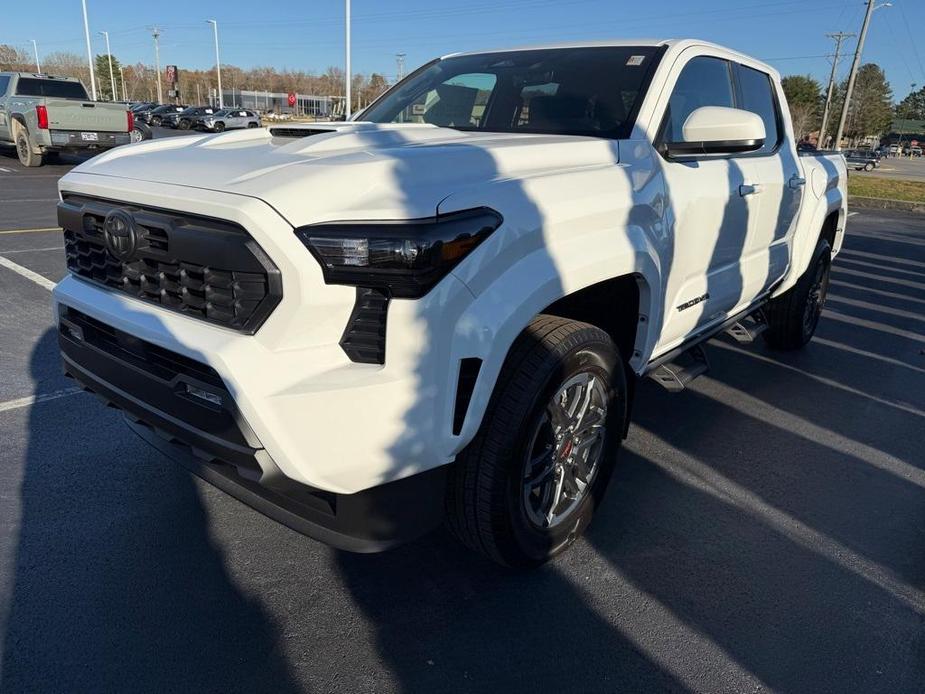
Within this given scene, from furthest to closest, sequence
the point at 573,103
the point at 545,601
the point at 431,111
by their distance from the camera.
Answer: the point at 431,111
the point at 573,103
the point at 545,601

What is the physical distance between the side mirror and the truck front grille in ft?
6.02

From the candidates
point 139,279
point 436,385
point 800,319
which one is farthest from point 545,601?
point 800,319

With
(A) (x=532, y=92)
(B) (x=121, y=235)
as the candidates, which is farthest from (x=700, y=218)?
(B) (x=121, y=235)

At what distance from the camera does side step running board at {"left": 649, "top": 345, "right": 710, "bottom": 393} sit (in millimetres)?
3312

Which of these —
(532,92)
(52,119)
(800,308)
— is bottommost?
(800,308)

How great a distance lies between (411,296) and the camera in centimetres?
182

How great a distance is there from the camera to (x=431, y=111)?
370 cm

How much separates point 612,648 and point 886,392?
11.4ft

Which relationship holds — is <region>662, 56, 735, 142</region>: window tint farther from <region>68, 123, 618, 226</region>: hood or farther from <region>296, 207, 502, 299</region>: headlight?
<region>296, 207, 502, 299</region>: headlight

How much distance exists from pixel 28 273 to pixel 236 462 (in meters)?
5.70

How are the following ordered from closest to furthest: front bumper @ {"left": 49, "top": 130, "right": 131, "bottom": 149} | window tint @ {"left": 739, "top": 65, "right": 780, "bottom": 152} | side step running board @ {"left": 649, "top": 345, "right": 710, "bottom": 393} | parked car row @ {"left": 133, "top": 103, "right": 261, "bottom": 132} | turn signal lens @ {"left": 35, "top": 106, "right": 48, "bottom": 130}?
1. side step running board @ {"left": 649, "top": 345, "right": 710, "bottom": 393}
2. window tint @ {"left": 739, "top": 65, "right": 780, "bottom": 152}
3. turn signal lens @ {"left": 35, "top": 106, "right": 48, "bottom": 130}
4. front bumper @ {"left": 49, "top": 130, "right": 131, "bottom": 149}
5. parked car row @ {"left": 133, "top": 103, "right": 261, "bottom": 132}

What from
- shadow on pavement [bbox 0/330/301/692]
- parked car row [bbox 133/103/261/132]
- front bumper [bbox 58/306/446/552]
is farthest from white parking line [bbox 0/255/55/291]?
parked car row [bbox 133/103/261/132]

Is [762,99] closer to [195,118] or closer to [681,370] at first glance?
[681,370]

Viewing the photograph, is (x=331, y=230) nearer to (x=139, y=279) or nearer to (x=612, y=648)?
(x=139, y=279)
